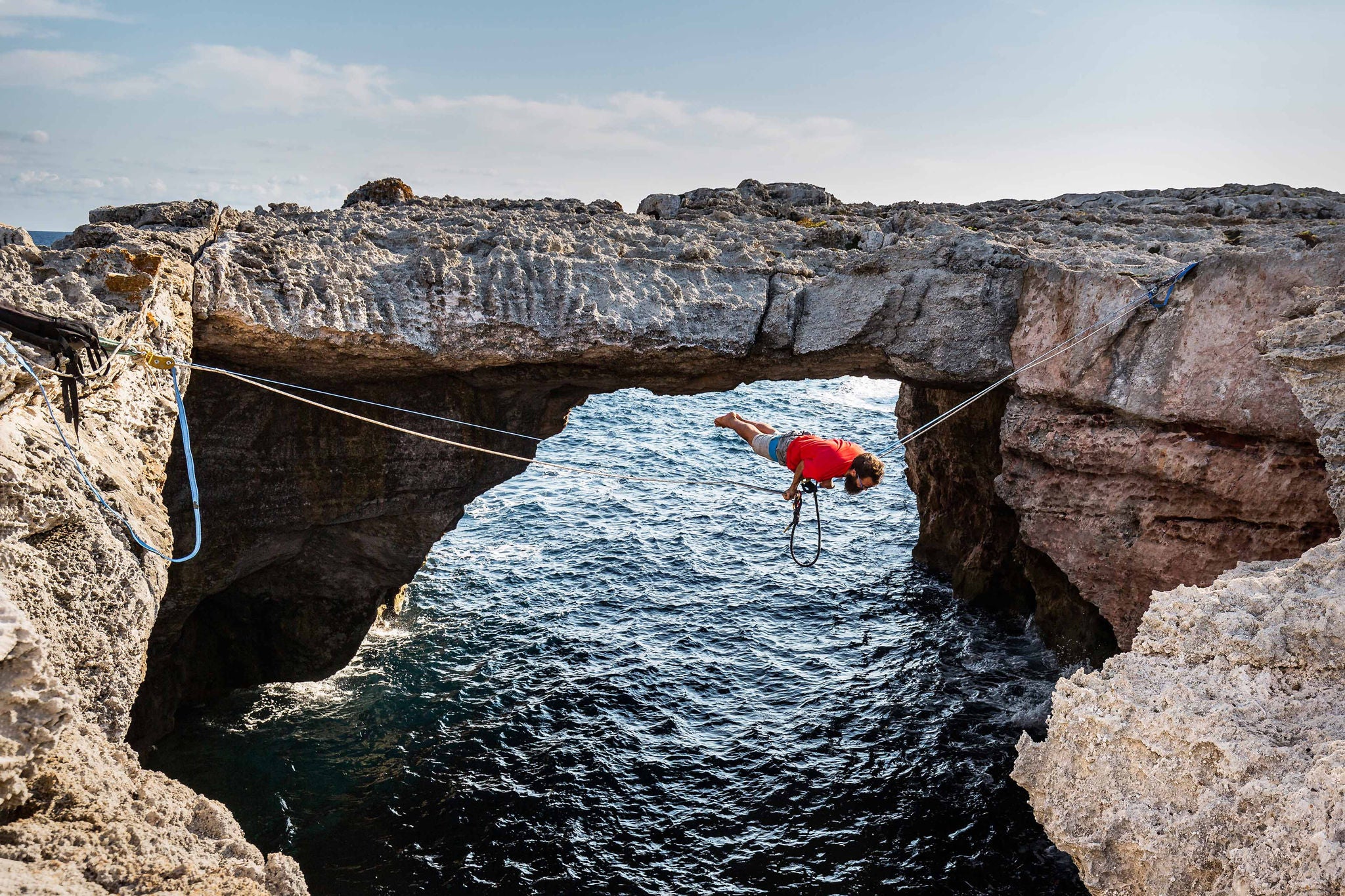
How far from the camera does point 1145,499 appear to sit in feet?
33.9

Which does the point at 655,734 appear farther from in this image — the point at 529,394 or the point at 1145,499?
the point at 1145,499

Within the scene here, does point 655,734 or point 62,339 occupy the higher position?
point 62,339

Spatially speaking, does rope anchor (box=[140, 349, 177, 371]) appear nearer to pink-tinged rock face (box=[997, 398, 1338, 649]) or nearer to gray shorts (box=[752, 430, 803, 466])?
gray shorts (box=[752, 430, 803, 466])

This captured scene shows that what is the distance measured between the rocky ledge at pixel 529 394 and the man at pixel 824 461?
210 cm

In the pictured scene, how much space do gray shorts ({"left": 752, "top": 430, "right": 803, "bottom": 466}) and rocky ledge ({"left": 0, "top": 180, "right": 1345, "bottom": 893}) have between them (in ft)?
5.53

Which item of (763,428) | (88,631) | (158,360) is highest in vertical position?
(158,360)

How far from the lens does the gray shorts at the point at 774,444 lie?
966 cm

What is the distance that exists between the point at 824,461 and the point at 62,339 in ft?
21.4

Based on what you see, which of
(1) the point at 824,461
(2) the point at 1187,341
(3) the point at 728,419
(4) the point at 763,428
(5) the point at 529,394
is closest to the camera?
(1) the point at 824,461

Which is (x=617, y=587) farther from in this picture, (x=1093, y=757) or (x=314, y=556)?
(x=1093, y=757)

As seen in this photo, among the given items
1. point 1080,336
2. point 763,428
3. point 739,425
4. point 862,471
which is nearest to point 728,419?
point 739,425

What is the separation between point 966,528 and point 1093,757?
1268 centimetres

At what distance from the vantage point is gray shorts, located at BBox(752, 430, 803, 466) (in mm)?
9656

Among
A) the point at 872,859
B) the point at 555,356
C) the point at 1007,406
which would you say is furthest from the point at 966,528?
the point at 555,356
